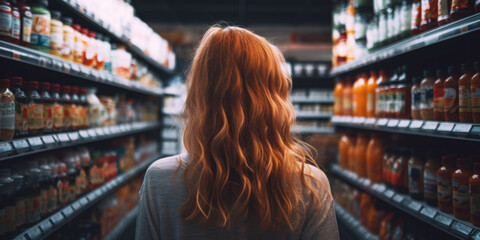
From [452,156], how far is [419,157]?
307 millimetres

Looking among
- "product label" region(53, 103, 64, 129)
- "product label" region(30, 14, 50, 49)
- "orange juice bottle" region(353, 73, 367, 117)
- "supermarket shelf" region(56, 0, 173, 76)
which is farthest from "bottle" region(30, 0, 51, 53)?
"orange juice bottle" region(353, 73, 367, 117)

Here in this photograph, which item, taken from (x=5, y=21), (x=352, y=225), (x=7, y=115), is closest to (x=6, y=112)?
(x=7, y=115)

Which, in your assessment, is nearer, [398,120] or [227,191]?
[227,191]

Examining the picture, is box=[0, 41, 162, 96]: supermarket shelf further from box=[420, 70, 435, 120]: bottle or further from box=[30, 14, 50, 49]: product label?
box=[420, 70, 435, 120]: bottle

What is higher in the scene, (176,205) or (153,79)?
(153,79)

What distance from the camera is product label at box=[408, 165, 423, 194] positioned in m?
2.13

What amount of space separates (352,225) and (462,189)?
141 cm

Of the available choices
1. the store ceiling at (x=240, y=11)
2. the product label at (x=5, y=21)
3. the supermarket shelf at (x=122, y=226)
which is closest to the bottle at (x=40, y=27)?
the product label at (x=5, y=21)

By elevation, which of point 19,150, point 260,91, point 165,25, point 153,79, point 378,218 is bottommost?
point 378,218

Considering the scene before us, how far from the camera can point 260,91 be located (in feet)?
3.46

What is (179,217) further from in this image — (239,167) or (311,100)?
(311,100)

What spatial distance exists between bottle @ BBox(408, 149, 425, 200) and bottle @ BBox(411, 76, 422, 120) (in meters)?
0.25

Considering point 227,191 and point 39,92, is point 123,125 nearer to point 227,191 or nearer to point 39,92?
point 39,92

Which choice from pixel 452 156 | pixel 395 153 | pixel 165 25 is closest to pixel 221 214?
pixel 452 156
